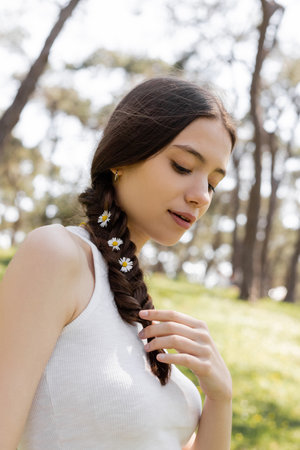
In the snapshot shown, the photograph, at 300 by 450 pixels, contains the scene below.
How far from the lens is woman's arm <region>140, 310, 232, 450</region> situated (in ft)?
5.69

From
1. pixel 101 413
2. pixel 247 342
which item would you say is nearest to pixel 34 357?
pixel 101 413

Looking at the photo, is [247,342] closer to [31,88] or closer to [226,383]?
[31,88]

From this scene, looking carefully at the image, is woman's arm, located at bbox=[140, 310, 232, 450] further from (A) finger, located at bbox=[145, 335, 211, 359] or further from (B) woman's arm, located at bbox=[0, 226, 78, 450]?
(B) woman's arm, located at bbox=[0, 226, 78, 450]

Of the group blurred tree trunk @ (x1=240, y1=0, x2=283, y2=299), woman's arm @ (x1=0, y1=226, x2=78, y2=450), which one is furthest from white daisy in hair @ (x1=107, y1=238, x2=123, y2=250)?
blurred tree trunk @ (x1=240, y1=0, x2=283, y2=299)

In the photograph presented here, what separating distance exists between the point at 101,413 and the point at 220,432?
0.66 m

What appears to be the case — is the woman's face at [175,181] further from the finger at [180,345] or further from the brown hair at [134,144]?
the finger at [180,345]

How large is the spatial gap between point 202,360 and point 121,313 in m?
0.34

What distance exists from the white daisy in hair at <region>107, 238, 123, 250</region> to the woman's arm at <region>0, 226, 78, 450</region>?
382 mm

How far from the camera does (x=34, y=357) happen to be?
1459 millimetres

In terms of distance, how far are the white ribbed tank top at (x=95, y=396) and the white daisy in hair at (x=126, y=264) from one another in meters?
0.19

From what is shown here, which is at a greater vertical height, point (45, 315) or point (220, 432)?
point (45, 315)

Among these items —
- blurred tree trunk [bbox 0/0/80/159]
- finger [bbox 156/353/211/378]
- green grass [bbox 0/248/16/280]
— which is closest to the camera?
finger [bbox 156/353/211/378]

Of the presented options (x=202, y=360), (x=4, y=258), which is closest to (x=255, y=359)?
(x=202, y=360)

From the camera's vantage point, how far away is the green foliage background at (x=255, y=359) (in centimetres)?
541
